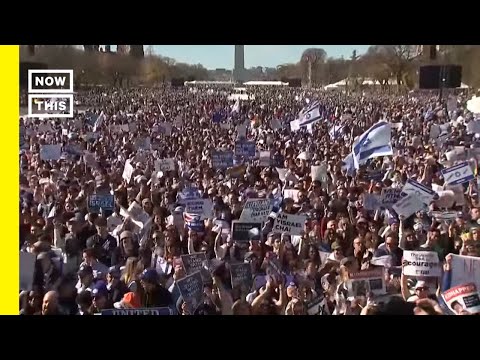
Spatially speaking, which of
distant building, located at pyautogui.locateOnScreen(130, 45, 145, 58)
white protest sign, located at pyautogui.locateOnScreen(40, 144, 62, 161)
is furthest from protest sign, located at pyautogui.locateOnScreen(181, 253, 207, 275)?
distant building, located at pyautogui.locateOnScreen(130, 45, 145, 58)

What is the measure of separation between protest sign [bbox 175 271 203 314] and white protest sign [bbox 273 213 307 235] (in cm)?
87

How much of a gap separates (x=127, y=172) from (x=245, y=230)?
1.32 metres

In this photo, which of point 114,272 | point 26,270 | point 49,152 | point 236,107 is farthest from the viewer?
point 236,107

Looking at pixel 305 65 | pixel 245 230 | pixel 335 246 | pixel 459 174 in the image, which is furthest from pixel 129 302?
pixel 459 174

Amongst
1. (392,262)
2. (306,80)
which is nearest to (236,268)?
(392,262)

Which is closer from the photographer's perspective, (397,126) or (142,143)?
(397,126)

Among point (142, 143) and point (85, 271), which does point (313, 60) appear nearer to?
point (142, 143)

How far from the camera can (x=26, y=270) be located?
Answer: 21.9 ft

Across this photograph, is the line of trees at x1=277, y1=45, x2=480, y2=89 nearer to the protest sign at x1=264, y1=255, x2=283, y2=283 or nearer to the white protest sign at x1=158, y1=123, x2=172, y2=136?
the white protest sign at x1=158, y1=123, x2=172, y2=136

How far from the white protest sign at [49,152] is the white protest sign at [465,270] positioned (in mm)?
3829
